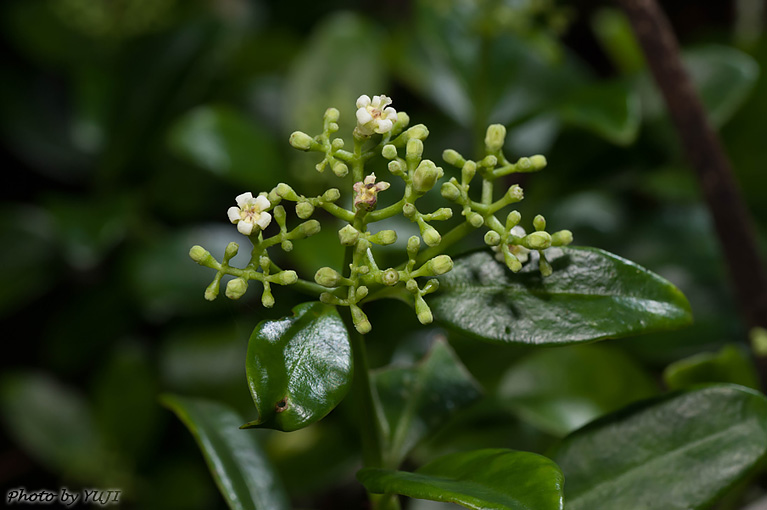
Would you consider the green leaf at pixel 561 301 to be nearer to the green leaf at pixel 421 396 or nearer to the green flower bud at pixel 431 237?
the green flower bud at pixel 431 237

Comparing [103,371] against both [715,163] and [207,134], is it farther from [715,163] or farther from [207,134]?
[715,163]

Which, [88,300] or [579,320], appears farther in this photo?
[88,300]

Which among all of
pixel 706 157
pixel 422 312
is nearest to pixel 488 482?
pixel 422 312

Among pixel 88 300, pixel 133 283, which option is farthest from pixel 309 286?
pixel 88 300

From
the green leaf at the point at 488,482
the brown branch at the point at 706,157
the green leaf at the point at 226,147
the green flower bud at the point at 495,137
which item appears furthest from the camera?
the green leaf at the point at 226,147

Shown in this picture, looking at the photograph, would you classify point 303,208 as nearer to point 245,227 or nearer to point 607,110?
point 245,227

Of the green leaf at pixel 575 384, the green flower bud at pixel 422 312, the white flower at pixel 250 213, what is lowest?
the green leaf at pixel 575 384

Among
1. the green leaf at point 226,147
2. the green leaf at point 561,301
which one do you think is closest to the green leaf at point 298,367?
the green leaf at point 561,301
